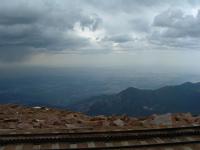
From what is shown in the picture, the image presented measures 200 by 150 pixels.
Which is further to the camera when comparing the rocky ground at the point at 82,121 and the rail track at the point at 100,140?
the rocky ground at the point at 82,121

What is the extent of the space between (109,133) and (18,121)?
602cm

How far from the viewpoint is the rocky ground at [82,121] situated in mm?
17922

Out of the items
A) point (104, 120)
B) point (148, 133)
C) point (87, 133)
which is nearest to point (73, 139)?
point (87, 133)

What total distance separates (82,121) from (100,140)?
164 inches

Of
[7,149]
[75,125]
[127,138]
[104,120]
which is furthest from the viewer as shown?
[104,120]

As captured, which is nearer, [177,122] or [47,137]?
[47,137]

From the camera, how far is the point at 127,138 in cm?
1553

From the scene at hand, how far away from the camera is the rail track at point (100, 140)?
48.0 feet

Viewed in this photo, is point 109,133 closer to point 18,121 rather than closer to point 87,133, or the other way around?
point 87,133

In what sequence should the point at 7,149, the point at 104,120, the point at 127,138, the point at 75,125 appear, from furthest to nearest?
the point at 104,120 < the point at 75,125 < the point at 127,138 < the point at 7,149

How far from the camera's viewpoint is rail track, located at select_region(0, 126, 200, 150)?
1464cm

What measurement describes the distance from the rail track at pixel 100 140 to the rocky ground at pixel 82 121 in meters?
1.42

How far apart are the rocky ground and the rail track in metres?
1.42

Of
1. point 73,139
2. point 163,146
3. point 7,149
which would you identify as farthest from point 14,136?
point 163,146
